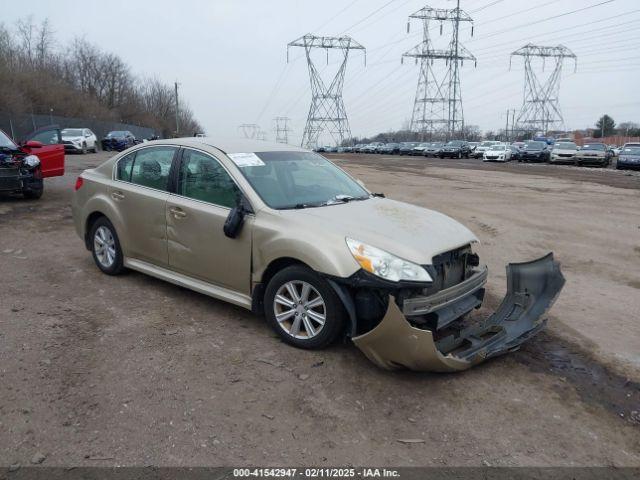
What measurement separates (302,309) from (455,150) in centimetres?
4386

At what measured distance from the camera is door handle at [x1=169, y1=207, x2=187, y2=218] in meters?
4.89

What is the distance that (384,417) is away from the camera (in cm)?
332

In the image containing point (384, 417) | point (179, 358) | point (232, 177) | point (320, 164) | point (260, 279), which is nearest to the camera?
point (384, 417)

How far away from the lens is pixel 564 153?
34.5 metres

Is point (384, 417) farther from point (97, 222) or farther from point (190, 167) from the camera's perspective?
point (97, 222)

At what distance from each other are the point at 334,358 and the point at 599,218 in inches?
354

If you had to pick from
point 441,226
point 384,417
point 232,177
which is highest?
point 232,177

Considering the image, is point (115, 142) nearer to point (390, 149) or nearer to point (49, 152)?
point (49, 152)

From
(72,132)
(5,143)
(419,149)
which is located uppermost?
(72,132)

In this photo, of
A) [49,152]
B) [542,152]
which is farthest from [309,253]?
[542,152]

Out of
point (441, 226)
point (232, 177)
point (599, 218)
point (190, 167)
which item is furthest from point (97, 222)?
point (599, 218)

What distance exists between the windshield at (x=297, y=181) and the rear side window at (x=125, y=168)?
1.60 m

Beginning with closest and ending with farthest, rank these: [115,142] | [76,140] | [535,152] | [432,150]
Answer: [76,140] → [535,152] → [115,142] → [432,150]

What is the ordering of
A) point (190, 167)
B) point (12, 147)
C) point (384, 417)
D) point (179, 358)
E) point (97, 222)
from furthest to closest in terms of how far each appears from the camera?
1. point (12, 147)
2. point (97, 222)
3. point (190, 167)
4. point (179, 358)
5. point (384, 417)
